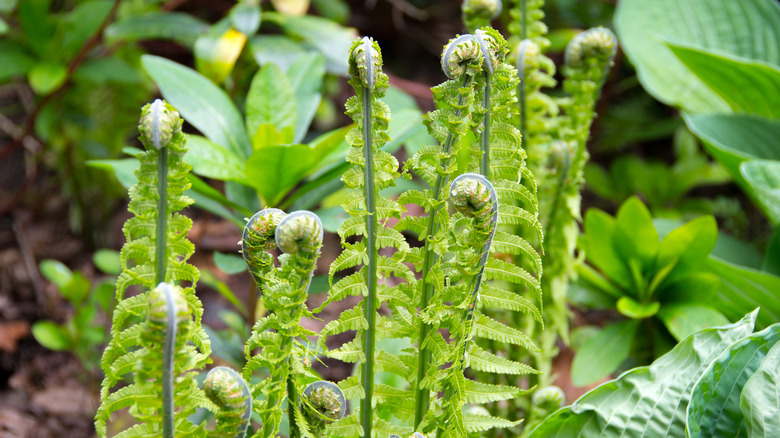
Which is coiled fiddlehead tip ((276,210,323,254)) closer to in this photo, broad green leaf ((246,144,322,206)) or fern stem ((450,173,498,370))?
fern stem ((450,173,498,370))

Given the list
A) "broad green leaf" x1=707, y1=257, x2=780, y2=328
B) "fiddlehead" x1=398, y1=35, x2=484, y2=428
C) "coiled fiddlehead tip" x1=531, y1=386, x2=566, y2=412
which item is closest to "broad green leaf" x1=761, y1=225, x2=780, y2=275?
"broad green leaf" x1=707, y1=257, x2=780, y2=328

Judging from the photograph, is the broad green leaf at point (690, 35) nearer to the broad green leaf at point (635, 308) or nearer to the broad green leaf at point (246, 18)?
the broad green leaf at point (635, 308)

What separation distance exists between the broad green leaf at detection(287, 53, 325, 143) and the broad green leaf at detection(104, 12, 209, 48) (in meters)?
0.57

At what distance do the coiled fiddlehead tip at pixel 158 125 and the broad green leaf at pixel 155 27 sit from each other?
1.30m

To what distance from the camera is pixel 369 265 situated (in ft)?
2.01

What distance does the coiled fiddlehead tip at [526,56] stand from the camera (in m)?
0.89

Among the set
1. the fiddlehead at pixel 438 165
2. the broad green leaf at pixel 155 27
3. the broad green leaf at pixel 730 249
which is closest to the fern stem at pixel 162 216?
the fiddlehead at pixel 438 165

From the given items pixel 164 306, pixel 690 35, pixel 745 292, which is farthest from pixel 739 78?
pixel 164 306

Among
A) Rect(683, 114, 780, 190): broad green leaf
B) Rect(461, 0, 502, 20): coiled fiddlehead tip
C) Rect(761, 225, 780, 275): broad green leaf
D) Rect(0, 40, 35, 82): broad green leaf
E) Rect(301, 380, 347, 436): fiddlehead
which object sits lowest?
Rect(761, 225, 780, 275): broad green leaf

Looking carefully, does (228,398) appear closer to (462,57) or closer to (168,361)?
(168,361)

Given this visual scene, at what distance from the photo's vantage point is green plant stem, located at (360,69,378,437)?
Result: 1.89ft


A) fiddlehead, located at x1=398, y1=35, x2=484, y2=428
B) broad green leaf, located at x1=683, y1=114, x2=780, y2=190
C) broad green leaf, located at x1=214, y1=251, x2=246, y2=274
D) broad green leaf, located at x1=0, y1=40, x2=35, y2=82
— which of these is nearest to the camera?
fiddlehead, located at x1=398, y1=35, x2=484, y2=428

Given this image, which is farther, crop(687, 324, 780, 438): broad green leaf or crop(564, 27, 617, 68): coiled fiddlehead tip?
crop(564, 27, 617, 68): coiled fiddlehead tip

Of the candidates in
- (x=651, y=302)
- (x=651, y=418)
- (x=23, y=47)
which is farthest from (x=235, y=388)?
(x=23, y=47)
